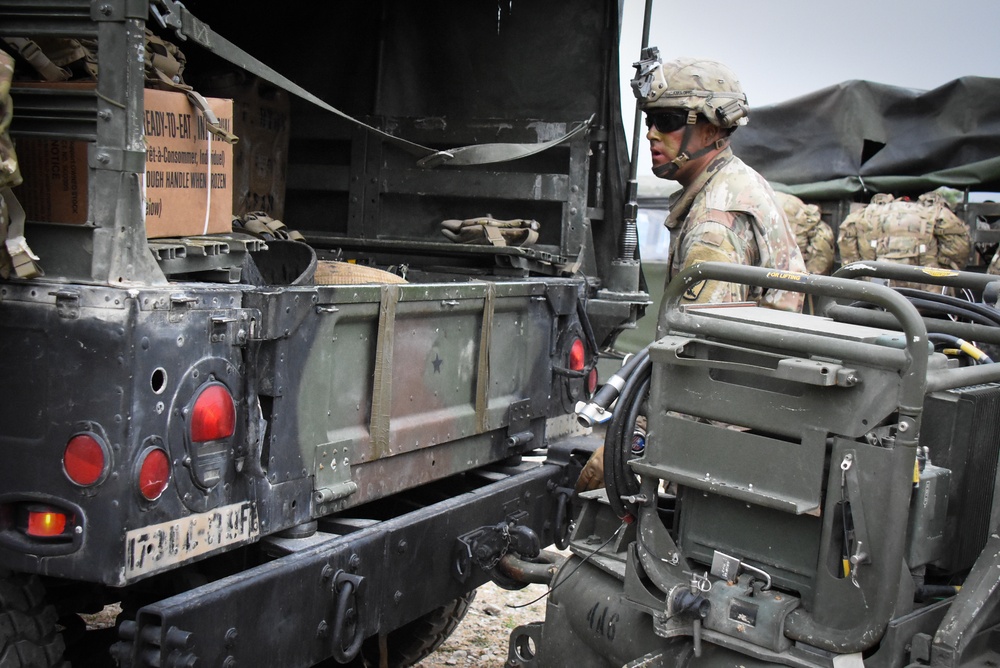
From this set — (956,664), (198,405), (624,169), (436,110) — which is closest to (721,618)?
(956,664)

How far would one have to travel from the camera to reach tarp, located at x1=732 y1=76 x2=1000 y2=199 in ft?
33.0

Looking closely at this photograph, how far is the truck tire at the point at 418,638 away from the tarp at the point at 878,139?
7.66m

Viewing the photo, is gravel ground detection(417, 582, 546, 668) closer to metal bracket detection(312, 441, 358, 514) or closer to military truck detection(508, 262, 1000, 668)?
military truck detection(508, 262, 1000, 668)

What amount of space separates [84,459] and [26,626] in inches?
16.9

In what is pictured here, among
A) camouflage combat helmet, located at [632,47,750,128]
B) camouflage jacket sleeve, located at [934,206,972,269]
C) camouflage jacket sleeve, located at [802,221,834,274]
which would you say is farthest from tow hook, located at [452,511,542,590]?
camouflage jacket sleeve, located at [802,221,834,274]

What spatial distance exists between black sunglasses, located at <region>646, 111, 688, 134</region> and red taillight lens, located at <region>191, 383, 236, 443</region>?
6.94ft

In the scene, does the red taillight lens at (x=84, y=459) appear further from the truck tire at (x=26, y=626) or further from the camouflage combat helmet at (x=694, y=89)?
the camouflage combat helmet at (x=694, y=89)

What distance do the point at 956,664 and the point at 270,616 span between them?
1.75 m

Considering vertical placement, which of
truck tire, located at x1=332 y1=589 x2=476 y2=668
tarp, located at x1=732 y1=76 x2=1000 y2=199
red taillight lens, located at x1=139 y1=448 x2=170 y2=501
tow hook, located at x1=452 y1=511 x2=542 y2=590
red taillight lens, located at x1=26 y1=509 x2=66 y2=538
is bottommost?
truck tire, located at x1=332 y1=589 x2=476 y2=668

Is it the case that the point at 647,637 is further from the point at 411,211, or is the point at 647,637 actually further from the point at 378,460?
the point at 411,211

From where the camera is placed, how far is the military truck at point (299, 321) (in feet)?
7.95

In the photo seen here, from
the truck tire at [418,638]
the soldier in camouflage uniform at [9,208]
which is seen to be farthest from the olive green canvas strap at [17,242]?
the truck tire at [418,638]

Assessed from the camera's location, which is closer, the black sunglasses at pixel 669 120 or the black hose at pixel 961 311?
the black hose at pixel 961 311

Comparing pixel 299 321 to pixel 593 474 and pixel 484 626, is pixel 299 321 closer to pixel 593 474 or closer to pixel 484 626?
pixel 593 474
